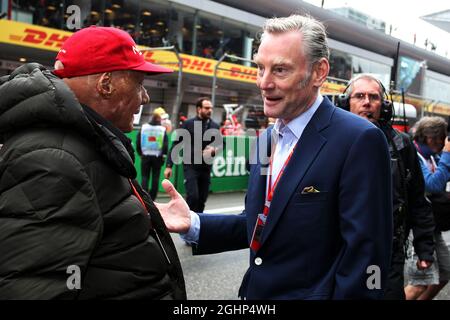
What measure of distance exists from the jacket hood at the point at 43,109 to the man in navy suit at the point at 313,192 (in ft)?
2.25

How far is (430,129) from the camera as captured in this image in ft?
13.9

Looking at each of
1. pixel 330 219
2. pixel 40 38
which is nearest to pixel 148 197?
pixel 330 219

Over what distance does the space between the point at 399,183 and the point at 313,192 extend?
4.44 ft

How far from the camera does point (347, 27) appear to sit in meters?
39.8

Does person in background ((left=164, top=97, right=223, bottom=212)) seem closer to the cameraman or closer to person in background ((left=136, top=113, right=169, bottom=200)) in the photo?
person in background ((left=136, top=113, right=169, bottom=200))

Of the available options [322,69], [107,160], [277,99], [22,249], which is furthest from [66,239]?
[322,69]

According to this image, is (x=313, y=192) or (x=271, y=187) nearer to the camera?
(x=313, y=192)

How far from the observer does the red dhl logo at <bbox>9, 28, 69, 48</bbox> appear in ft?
63.0

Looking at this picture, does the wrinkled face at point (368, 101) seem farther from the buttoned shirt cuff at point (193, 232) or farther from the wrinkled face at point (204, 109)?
the wrinkled face at point (204, 109)

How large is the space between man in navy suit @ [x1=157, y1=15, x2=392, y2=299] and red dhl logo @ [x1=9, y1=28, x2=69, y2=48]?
19.6 metres

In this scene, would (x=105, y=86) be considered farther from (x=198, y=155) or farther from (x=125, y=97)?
(x=198, y=155)
